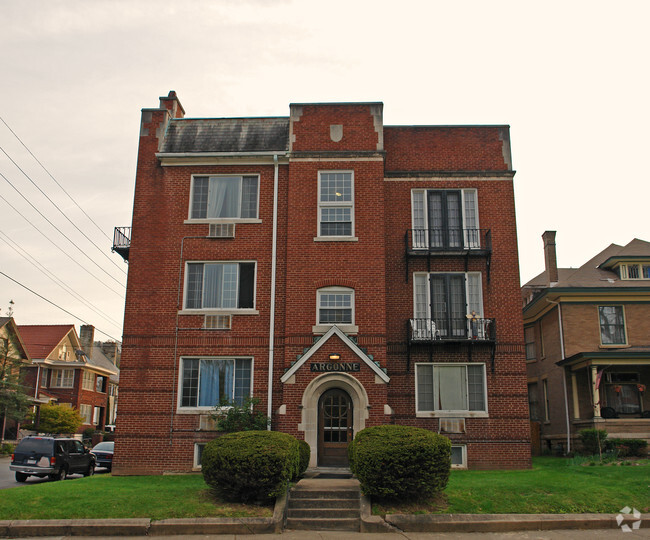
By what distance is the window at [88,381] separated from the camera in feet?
176

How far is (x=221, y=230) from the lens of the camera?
2128 centimetres

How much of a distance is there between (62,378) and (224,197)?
3811 centimetres

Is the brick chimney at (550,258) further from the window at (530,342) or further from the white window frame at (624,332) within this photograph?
the white window frame at (624,332)

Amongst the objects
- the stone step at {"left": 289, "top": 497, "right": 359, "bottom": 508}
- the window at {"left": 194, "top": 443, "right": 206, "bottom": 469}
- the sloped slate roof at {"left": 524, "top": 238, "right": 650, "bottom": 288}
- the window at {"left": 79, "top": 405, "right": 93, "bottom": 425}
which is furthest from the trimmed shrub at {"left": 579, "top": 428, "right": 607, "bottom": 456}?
the window at {"left": 79, "top": 405, "right": 93, "bottom": 425}

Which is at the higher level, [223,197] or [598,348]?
[223,197]

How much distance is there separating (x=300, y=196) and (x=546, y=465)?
1234cm

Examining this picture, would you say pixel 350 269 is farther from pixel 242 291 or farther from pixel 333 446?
pixel 333 446

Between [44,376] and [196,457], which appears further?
[44,376]

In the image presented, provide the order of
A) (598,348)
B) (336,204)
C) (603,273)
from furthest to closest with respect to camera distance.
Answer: (603,273), (598,348), (336,204)

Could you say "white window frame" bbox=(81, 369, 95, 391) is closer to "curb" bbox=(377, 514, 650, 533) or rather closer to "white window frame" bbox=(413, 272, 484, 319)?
"white window frame" bbox=(413, 272, 484, 319)

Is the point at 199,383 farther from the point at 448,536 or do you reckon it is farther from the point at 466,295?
the point at 448,536

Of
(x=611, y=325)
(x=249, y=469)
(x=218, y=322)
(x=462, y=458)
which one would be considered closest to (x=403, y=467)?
(x=249, y=469)

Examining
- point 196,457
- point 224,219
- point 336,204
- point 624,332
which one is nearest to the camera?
point 196,457

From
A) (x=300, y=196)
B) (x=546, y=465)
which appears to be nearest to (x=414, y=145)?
(x=300, y=196)
